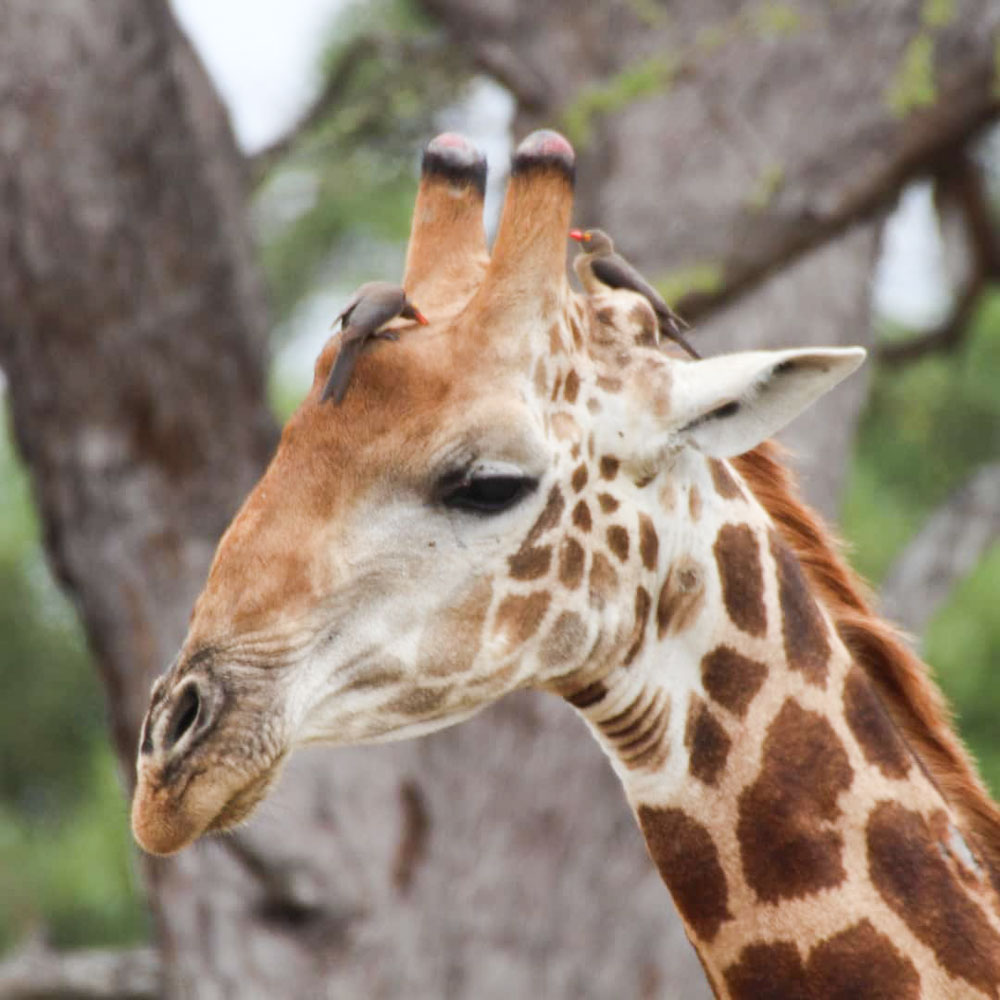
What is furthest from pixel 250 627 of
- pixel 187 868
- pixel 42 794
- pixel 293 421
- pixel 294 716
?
pixel 42 794

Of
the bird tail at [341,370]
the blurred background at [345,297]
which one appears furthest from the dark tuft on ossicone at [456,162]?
the blurred background at [345,297]

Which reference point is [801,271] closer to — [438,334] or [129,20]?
[129,20]

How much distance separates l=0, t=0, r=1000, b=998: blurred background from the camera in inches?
238

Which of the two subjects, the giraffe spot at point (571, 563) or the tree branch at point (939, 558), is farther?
the tree branch at point (939, 558)

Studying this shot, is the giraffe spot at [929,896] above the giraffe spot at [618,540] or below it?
below

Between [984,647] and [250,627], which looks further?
[984,647]

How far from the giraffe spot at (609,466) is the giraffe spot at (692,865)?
58 centimetres

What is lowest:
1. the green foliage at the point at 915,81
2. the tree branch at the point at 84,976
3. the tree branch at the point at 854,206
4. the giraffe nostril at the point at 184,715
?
the tree branch at the point at 84,976

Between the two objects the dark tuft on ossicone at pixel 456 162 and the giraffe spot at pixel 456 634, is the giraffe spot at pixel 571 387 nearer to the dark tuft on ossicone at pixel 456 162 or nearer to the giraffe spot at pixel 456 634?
the giraffe spot at pixel 456 634

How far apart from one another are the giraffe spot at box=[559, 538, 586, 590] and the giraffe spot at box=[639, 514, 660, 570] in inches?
4.4

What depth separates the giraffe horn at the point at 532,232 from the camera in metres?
2.73

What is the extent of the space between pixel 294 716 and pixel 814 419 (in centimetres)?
477

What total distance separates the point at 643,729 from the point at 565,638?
23 cm

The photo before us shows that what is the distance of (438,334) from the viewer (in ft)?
9.06
